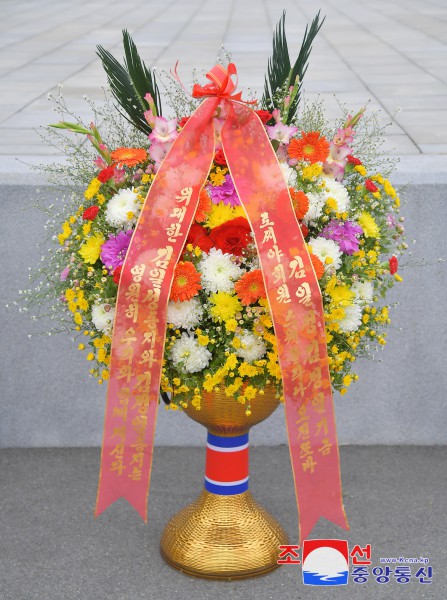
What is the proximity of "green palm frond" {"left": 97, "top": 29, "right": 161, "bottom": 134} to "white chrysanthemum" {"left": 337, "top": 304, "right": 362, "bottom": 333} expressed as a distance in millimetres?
949

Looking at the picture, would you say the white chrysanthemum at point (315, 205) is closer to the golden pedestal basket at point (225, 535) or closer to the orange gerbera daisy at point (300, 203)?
the orange gerbera daisy at point (300, 203)

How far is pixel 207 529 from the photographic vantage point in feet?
12.6

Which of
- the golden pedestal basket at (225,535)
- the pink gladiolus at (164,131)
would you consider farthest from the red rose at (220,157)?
the golden pedestal basket at (225,535)

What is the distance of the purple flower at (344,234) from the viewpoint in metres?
3.53

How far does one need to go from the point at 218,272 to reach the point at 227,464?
0.79 metres

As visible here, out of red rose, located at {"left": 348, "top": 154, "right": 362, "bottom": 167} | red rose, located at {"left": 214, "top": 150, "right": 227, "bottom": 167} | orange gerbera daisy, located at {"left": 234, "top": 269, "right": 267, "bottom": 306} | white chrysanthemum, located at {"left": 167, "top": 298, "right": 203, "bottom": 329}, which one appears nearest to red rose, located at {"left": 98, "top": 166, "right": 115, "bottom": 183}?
red rose, located at {"left": 214, "top": 150, "right": 227, "bottom": 167}

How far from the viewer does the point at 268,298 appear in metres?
3.40

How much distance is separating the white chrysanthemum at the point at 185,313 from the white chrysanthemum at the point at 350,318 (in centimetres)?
48

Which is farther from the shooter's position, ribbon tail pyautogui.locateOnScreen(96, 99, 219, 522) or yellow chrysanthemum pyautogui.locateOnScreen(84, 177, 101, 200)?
yellow chrysanthemum pyautogui.locateOnScreen(84, 177, 101, 200)

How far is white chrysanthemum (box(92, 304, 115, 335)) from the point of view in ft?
11.6

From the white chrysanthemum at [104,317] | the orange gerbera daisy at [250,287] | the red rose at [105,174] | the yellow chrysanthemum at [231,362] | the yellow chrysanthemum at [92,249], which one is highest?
the red rose at [105,174]

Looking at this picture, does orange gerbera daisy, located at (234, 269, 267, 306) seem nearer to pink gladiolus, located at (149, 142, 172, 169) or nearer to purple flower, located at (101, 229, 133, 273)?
purple flower, located at (101, 229, 133, 273)

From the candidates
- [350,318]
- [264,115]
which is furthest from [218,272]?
[264,115]

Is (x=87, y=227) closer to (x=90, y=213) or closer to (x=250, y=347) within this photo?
(x=90, y=213)
